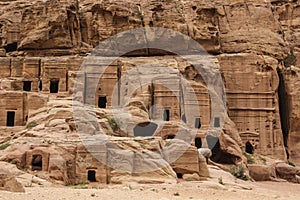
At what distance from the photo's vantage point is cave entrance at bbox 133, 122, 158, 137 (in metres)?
37.9

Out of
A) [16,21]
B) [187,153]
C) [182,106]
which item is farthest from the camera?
[16,21]

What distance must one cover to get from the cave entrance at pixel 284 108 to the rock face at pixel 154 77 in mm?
106

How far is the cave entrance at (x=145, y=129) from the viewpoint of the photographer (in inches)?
1494

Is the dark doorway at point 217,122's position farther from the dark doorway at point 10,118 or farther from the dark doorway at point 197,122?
the dark doorway at point 10,118

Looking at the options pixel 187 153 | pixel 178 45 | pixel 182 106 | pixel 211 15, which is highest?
pixel 211 15

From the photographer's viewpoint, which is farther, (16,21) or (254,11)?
(254,11)

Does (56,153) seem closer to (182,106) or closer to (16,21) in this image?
(182,106)

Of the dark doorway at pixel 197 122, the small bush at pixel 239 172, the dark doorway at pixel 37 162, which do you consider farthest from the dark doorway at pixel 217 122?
the dark doorway at pixel 37 162

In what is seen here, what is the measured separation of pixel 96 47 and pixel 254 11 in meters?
17.8

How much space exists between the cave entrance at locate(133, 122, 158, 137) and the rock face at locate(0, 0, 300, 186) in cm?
10

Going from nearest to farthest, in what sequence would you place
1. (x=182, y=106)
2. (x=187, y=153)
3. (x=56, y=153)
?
(x=56, y=153) → (x=187, y=153) → (x=182, y=106)

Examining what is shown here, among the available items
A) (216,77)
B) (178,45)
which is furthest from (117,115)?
(178,45)

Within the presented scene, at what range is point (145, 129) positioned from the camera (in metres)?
38.7

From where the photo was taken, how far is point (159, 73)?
43.8 meters
